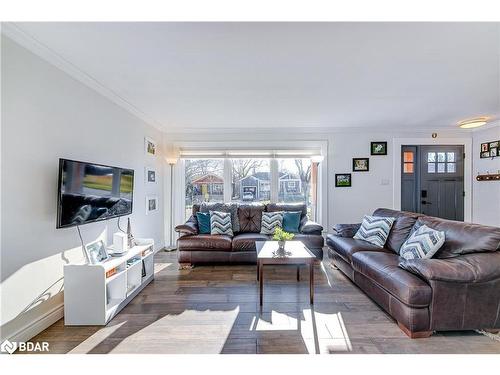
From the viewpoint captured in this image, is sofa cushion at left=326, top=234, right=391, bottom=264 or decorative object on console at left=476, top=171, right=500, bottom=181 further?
decorative object on console at left=476, top=171, right=500, bottom=181

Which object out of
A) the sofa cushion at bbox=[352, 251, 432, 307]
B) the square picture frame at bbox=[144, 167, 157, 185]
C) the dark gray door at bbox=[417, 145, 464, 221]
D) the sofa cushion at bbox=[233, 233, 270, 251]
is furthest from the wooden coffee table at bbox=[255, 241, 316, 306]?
the dark gray door at bbox=[417, 145, 464, 221]

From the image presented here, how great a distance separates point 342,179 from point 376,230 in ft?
5.84

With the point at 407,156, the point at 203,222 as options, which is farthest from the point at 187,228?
the point at 407,156

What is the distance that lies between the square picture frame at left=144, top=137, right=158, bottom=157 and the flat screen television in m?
1.06

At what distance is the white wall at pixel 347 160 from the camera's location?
16.0 feet

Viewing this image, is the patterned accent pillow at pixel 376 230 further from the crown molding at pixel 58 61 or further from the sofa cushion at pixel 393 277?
the crown molding at pixel 58 61

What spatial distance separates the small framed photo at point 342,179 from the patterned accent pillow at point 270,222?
146cm

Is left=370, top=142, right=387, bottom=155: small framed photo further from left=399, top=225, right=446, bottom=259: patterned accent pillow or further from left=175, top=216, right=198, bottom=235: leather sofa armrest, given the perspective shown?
left=175, top=216, right=198, bottom=235: leather sofa armrest

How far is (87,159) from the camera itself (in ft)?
8.71

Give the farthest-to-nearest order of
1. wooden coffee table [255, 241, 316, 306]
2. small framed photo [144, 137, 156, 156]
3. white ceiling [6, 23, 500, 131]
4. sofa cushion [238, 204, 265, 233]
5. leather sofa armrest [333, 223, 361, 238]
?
sofa cushion [238, 204, 265, 233]
small framed photo [144, 137, 156, 156]
leather sofa armrest [333, 223, 361, 238]
wooden coffee table [255, 241, 316, 306]
white ceiling [6, 23, 500, 131]

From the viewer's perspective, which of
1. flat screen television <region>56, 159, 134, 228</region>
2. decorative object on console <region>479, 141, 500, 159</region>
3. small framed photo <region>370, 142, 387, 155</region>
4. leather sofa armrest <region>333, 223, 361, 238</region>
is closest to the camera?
flat screen television <region>56, 159, 134, 228</region>

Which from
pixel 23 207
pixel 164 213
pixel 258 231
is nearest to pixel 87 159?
pixel 23 207

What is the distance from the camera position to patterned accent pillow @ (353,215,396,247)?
10.6 feet
